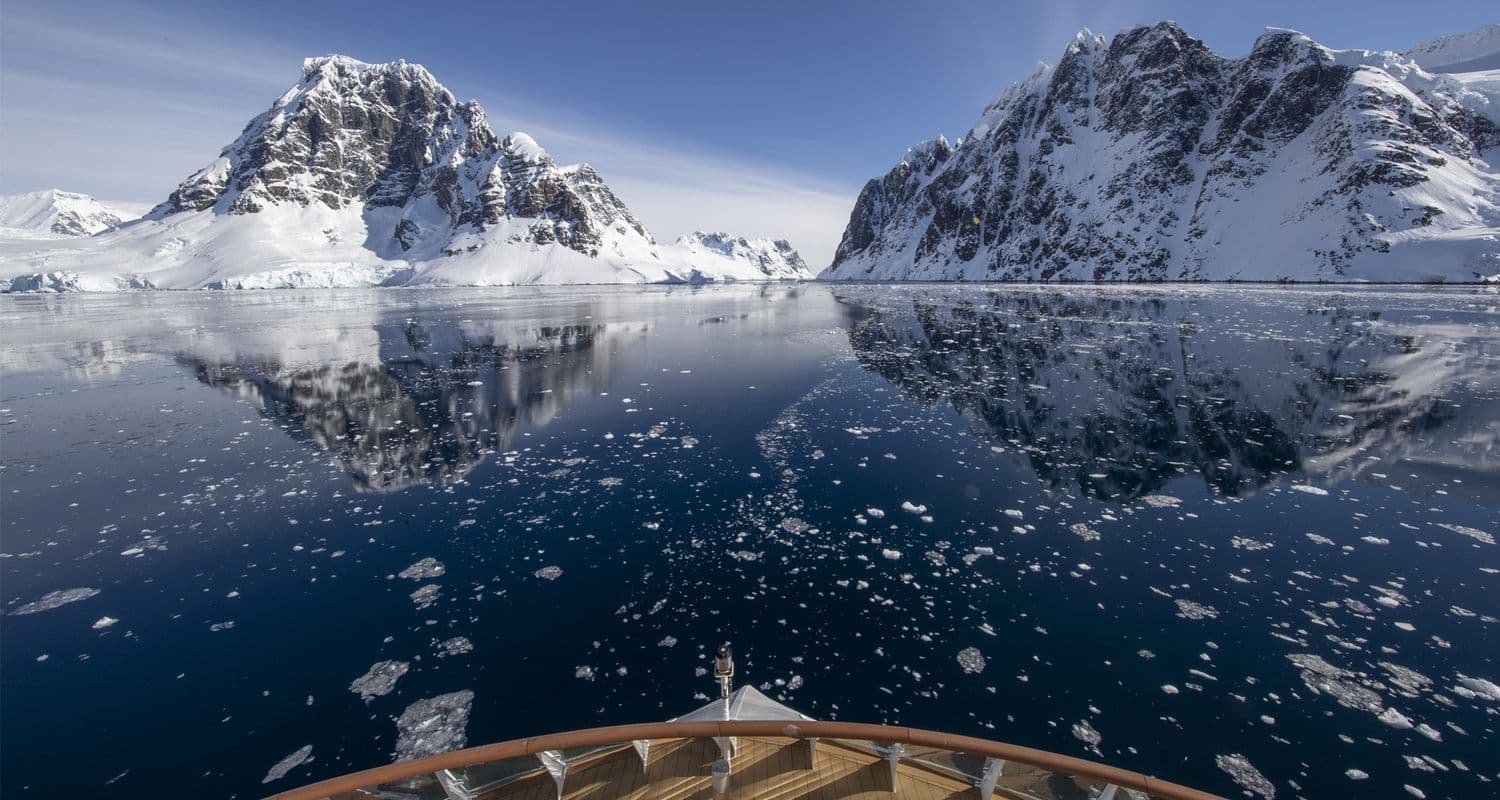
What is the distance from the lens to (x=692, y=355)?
34.5 metres

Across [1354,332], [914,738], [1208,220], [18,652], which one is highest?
[1208,220]

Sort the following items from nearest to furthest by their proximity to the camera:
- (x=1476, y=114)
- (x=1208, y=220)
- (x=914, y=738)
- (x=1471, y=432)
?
(x=914, y=738)
(x=1471, y=432)
(x=1476, y=114)
(x=1208, y=220)

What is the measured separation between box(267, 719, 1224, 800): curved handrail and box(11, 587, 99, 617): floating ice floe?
27.6 feet

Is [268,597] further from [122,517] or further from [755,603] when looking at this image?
[755,603]

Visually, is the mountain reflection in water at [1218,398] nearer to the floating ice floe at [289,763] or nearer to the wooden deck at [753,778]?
the wooden deck at [753,778]

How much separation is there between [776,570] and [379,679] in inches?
243

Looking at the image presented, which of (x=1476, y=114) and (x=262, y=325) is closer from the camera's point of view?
(x=262, y=325)

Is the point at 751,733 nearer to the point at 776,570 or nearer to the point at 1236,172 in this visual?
the point at 776,570

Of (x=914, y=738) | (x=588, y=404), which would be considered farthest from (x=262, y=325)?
(x=914, y=738)

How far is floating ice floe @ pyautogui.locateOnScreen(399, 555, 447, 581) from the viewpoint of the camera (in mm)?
10367

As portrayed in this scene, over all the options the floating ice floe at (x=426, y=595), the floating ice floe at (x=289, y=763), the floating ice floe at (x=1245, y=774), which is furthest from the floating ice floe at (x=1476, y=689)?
the floating ice floe at (x=426, y=595)

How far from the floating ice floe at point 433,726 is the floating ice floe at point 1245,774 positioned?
8.60 meters

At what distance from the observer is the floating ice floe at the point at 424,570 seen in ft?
34.0

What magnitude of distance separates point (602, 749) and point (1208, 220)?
17106 centimetres
